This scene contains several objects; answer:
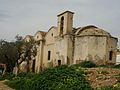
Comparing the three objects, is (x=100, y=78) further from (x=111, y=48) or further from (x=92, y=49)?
(x=111, y=48)

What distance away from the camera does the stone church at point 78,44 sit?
105 feet

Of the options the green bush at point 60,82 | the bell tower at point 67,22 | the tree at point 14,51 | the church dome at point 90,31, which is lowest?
the green bush at point 60,82

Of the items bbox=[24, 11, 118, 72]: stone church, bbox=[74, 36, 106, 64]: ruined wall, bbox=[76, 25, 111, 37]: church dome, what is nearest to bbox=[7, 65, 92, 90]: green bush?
bbox=[74, 36, 106, 64]: ruined wall

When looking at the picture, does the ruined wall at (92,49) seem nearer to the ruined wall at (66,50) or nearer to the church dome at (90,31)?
the church dome at (90,31)

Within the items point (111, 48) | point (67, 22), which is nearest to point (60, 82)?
point (111, 48)

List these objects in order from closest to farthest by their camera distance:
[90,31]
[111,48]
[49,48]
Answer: [90,31]
[111,48]
[49,48]

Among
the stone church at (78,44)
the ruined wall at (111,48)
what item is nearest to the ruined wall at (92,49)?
the stone church at (78,44)

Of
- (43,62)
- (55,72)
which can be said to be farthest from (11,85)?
(43,62)

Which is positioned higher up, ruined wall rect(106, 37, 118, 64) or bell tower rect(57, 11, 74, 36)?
bell tower rect(57, 11, 74, 36)

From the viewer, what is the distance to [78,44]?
108ft

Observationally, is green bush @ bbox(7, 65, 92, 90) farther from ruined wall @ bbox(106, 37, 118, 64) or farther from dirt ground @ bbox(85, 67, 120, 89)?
ruined wall @ bbox(106, 37, 118, 64)

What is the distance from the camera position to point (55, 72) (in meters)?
18.7

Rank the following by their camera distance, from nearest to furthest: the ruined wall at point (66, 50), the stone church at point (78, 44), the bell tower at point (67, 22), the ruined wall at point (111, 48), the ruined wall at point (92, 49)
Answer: the ruined wall at point (92, 49) < the stone church at point (78, 44) < the ruined wall at point (111, 48) < the ruined wall at point (66, 50) < the bell tower at point (67, 22)

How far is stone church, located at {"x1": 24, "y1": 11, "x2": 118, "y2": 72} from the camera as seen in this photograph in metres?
31.9
